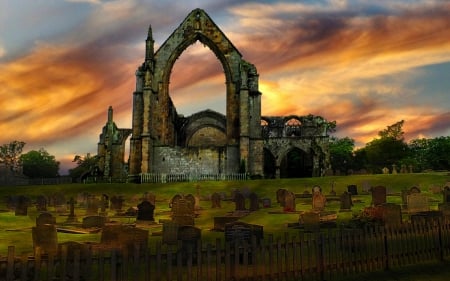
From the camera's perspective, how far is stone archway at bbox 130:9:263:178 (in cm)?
4188

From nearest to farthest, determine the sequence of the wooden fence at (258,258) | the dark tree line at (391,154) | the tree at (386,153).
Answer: the wooden fence at (258,258) < the dark tree line at (391,154) < the tree at (386,153)

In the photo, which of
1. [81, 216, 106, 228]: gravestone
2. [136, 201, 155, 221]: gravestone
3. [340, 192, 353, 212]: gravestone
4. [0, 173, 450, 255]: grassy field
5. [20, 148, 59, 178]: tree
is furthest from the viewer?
[20, 148, 59, 178]: tree

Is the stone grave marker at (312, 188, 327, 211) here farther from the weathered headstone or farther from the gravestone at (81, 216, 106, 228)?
the gravestone at (81, 216, 106, 228)

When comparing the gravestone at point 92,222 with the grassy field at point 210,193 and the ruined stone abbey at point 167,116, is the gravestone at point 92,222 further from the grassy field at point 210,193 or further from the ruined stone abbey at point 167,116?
the ruined stone abbey at point 167,116

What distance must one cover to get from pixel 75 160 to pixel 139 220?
355ft

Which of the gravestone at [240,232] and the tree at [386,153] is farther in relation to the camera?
the tree at [386,153]

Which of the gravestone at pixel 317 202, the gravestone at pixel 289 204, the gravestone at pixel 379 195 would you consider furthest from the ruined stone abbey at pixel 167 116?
the gravestone at pixel 379 195

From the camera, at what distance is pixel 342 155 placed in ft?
277

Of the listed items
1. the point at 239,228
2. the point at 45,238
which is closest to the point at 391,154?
the point at 239,228

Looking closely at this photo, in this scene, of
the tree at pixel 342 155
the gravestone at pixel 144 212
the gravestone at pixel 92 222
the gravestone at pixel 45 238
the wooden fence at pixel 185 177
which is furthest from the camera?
the tree at pixel 342 155

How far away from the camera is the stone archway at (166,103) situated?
41.9 meters

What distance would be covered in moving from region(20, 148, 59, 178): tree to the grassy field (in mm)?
80158

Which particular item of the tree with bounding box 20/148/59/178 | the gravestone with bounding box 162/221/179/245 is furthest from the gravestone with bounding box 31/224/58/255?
the tree with bounding box 20/148/59/178

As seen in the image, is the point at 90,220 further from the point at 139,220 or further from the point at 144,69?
the point at 144,69
